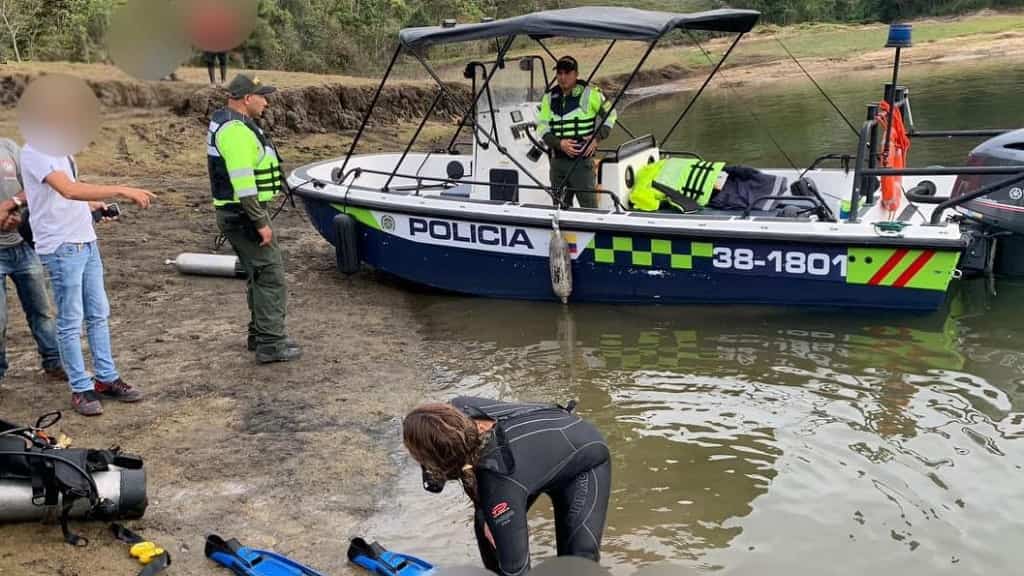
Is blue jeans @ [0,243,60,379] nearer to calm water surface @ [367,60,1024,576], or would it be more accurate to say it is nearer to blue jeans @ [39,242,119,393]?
blue jeans @ [39,242,119,393]

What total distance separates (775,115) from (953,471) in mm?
17889

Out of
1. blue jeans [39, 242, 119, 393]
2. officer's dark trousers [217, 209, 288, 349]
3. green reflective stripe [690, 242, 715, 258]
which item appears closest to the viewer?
blue jeans [39, 242, 119, 393]

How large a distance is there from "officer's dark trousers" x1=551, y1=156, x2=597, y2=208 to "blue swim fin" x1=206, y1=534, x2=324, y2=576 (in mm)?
4239

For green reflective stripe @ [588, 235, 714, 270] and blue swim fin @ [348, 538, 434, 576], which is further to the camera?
green reflective stripe @ [588, 235, 714, 270]

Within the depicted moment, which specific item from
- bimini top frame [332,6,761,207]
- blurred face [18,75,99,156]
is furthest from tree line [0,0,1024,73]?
bimini top frame [332,6,761,207]

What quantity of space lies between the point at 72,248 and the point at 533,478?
9.62ft

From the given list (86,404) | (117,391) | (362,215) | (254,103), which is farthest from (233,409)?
(362,215)

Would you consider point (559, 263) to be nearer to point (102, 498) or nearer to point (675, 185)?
point (675, 185)

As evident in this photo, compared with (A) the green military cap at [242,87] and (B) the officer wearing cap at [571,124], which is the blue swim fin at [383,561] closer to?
(A) the green military cap at [242,87]

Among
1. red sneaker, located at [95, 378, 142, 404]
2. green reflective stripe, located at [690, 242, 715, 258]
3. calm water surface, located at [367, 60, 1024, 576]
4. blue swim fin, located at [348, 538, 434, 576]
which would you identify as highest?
green reflective stripe, located at [690, 242, 715, 258]

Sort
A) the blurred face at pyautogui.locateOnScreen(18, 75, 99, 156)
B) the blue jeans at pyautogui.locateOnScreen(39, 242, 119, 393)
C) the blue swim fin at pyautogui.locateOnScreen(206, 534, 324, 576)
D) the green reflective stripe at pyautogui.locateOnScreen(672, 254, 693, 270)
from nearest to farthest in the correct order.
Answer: the blue swim fin at pyautogui.locateOnScreen(206, 534, 324, 576) < the blurred face at pyautogui.locateOnScreen(18, 75, 99, 156) < the blue jeans at pyautogui.locateOnScreen(39, 242, 119, 393) < the green reflective stripe at pyautogui.locateOnScreen(672, 254, 693, 270)

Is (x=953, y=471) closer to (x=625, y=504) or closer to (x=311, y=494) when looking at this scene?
(x=625, y=504)

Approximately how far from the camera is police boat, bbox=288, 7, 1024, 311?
21.1ft

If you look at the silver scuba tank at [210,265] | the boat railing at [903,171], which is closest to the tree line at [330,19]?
→ the silver scuba tank at [210,265]
